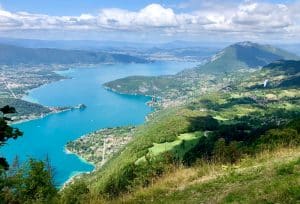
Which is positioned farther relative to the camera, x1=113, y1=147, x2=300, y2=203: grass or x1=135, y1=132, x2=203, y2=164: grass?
x1=135, y1=132, x2=203, y2=164: grass

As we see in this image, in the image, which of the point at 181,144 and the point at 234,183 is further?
the point at 181,144

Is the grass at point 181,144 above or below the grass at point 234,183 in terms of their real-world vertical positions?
below

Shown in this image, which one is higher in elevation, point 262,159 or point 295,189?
point 295,189

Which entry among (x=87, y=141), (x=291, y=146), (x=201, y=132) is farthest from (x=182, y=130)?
(x=291, y=146)

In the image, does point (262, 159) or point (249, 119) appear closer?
point (262, 159)

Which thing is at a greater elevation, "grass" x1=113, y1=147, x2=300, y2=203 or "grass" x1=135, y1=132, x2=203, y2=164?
"grass" x1=113, y1=147, x2=300, y2=203

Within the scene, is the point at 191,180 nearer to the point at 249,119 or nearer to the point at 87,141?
the point at 249,119

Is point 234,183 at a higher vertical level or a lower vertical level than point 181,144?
higher

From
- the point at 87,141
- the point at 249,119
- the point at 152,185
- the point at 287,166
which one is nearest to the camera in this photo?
the point at 287,166
